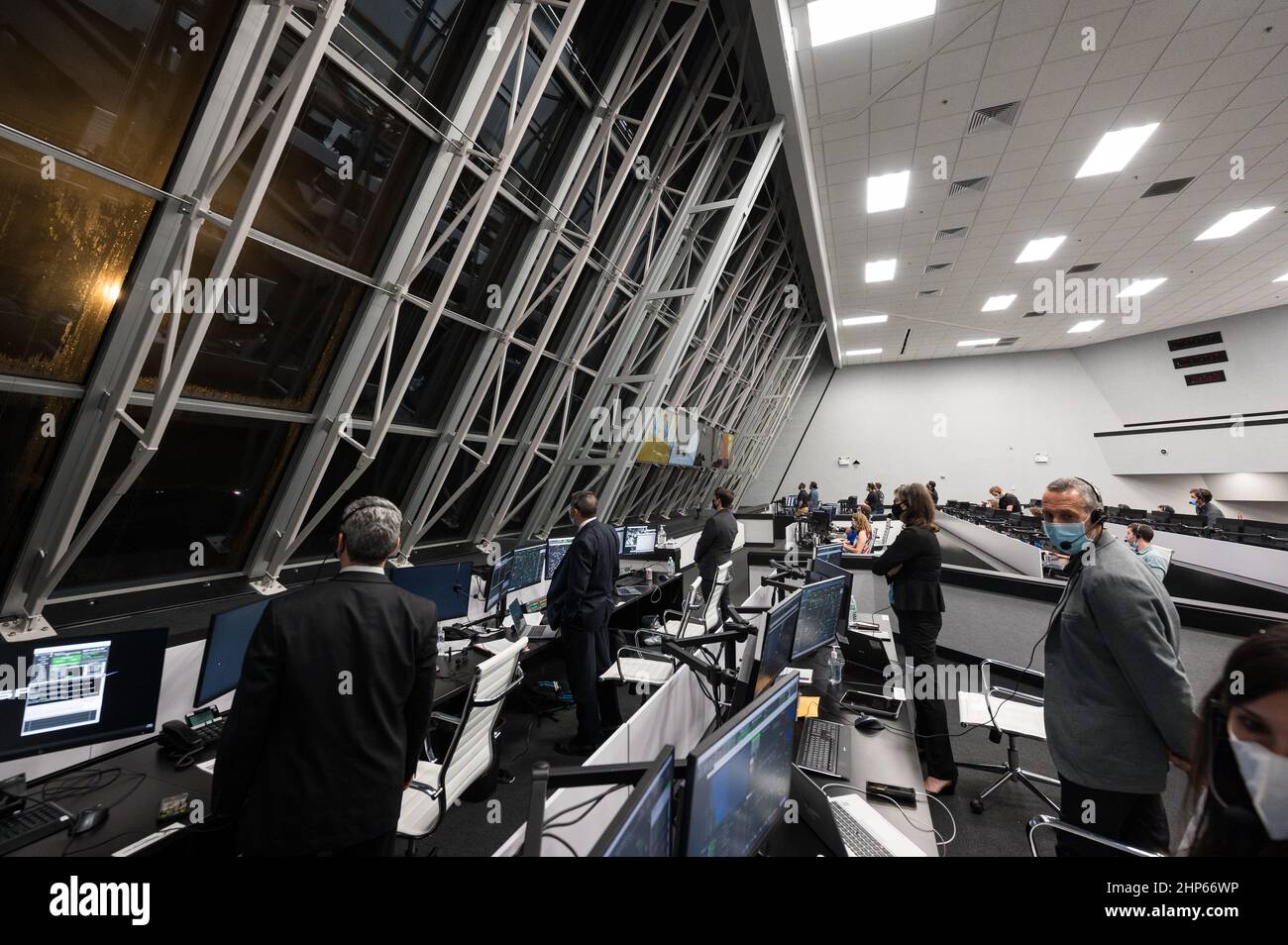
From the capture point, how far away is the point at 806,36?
468 centimetres

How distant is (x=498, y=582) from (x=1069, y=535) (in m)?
3.31

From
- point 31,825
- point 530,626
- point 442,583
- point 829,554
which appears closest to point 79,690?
point 31,825

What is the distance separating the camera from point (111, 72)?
8.03 ft

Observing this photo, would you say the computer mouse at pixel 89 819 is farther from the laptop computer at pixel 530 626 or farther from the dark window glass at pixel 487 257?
the dark window glass at pixel 487 257

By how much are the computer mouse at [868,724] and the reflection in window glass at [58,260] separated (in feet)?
13.9

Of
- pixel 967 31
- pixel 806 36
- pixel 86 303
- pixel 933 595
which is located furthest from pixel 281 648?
A: pixel 967 31

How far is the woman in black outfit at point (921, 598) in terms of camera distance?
105 inches

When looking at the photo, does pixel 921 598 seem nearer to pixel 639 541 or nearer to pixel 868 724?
pixel 868 724

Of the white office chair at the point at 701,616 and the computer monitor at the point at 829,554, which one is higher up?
the computer monitor at the point at 829,554

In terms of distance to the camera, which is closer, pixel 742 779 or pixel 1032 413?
pixel 742 779

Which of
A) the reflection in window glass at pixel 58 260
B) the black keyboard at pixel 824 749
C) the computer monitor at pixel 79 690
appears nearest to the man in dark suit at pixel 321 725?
the computer monitor at pixel 79 690

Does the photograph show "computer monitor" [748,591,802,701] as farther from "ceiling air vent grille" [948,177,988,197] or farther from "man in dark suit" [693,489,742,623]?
"ceiling air vent grille" [948,177,988,197]

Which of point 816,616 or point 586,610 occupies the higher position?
point 816,616
